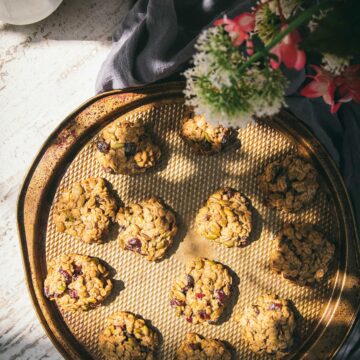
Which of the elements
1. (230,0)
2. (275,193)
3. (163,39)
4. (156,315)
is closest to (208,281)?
(156,315)

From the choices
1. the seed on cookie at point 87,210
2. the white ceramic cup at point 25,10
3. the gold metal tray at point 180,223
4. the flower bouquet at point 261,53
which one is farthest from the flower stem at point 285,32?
the white ceramic cup at point 25,10

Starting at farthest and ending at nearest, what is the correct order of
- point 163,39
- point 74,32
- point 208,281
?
1. point 74,32
2. point 208,281
3. point 163,39

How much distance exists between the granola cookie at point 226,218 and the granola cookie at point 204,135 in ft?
0.44

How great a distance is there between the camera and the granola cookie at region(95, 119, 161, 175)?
4.70ft

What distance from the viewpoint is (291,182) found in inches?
57.1

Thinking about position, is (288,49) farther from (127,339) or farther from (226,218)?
(127,339)

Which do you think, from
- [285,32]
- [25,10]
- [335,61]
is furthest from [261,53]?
[25,10]

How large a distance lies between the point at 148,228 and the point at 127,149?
0.75ft

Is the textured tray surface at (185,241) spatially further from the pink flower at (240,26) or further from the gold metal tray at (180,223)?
the pink flower at (240,26)

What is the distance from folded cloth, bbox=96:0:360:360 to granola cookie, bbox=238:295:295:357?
1.12 feet

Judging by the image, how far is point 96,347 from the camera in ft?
5.16

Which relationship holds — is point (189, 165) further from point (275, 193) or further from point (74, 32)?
point (74, 32)

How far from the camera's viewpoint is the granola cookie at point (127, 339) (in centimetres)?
150

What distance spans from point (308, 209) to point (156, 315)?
0.56 metres
